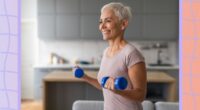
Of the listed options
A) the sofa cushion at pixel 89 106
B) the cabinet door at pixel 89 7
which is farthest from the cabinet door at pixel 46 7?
the sofa cushion at pixel 89 106

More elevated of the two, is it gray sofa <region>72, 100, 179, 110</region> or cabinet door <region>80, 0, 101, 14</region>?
cabinet door <region>80, 0, 101, 14</region>

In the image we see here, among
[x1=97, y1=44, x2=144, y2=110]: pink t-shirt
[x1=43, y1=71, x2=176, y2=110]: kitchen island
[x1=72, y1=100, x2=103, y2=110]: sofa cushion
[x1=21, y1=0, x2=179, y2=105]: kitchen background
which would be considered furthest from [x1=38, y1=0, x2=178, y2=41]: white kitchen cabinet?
A: [x1=97, y1=44, x2=144, y2=110]: pink t-shirt

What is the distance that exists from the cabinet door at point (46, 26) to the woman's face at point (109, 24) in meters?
3.26

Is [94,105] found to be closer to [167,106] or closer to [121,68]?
[167,106]

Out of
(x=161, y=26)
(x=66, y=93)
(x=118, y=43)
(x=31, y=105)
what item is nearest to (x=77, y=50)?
(x=31, y=105)

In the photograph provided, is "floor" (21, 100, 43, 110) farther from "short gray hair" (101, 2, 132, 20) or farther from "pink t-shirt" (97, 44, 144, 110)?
"short gray hair" (101, 2, 132, 20)

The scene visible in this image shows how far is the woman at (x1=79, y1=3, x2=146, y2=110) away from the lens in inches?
26.3

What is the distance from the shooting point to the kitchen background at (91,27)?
3.79 m

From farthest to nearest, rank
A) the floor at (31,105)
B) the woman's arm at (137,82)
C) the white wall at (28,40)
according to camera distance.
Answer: the white wall at (28,40) → the floor at (31,105) → the woman's arm at (137,82)

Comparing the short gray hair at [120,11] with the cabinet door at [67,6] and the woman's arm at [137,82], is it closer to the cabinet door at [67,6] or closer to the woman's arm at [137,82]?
the woman's arm at [137,82]

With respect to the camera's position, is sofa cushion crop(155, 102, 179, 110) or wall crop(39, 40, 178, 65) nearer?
sofa cushion crop(155, 102, 179, 110)

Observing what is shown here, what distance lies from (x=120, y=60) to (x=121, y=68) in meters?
0.02

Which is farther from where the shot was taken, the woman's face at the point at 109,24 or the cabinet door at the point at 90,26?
the cabinet door at the point at 90,26

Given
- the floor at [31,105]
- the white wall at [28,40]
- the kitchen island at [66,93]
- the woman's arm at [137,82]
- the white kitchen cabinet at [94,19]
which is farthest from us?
the white wall at [28,40]
